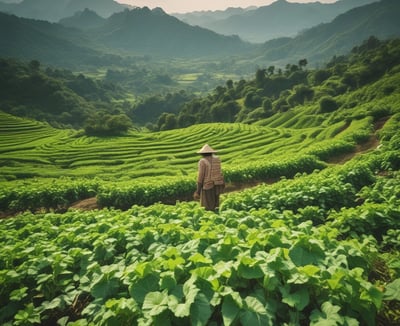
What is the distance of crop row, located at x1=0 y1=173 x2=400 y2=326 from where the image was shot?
11.4 feet

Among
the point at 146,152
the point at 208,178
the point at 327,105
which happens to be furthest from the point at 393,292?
the point at 327,105

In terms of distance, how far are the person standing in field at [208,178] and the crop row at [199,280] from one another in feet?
13.9

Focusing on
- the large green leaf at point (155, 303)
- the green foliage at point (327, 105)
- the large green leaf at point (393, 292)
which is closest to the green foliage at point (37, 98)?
the green foliage at point (327, 105)

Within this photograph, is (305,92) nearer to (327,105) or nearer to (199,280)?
(327,105)

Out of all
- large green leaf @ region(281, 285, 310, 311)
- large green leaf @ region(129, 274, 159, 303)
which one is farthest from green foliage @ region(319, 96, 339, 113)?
large green leaf @ region(129, 274, 159, 303)

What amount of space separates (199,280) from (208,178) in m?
6.91

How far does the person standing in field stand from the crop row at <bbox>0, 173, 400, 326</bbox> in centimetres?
424

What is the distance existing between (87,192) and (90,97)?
165 meters

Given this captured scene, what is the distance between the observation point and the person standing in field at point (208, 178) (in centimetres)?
1044

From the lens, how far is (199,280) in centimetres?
370

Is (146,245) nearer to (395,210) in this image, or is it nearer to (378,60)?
(395,210)

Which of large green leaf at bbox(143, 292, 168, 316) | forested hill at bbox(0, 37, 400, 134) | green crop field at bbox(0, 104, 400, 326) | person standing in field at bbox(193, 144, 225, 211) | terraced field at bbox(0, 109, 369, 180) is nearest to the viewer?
large green leaf at bbox(143, 292, 168, 316)

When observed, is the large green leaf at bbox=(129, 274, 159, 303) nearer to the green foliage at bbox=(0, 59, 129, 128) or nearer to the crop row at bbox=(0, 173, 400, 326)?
the crop row at bbox=(0, 173, 400, 326)

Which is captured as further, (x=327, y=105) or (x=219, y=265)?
(x=327, y=105)
